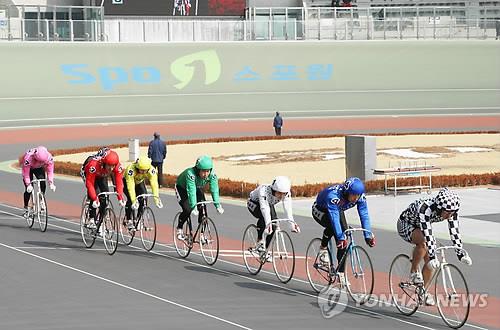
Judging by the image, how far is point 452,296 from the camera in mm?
12367

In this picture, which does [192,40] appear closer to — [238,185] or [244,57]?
[244,57]

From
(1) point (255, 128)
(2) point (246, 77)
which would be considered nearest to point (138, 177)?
(1) point (255, 128)

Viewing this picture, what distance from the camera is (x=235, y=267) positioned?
1675cm

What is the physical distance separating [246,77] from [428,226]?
45077 mm

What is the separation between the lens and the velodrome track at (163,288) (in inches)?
504

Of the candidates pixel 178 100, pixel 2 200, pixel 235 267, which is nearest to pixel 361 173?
pixel 2 200

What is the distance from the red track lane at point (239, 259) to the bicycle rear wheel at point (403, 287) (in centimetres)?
26

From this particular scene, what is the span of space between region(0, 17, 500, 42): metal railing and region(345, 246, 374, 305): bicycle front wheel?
42.0 meters

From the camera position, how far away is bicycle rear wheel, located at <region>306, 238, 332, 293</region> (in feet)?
47.3

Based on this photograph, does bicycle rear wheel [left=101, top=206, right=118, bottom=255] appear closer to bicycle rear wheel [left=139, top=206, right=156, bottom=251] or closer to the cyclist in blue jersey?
bicycle rear wheel [left=139, top=206, right=156, bottom=251]

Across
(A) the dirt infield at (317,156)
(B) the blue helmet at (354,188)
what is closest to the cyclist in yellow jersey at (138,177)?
(B) the blue helmet at (354,188)

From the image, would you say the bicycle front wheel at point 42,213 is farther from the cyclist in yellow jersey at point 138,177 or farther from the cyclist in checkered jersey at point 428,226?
Answer: the cyclist in checkered jersey at point 428,226

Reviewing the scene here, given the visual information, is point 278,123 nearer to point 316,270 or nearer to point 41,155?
point 41,155

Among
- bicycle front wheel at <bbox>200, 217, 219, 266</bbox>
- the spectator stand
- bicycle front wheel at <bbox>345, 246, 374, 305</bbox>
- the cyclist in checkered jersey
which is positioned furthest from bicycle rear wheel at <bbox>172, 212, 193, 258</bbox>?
the spectator stand
